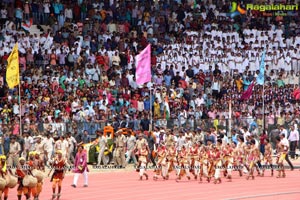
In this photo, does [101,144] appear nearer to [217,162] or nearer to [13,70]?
[13,70]

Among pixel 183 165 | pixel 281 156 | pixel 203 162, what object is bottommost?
pixel 183 165

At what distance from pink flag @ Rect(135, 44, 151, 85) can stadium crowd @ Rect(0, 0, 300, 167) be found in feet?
3.15

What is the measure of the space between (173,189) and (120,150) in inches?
242

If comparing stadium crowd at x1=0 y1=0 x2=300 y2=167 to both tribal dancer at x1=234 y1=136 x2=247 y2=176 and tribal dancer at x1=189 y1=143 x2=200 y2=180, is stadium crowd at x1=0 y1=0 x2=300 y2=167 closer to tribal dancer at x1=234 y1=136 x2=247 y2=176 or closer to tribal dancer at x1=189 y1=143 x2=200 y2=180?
tribal dancer at x1=234 y1=136 x2=247 y2=176

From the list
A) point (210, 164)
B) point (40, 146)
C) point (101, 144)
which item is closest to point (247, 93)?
point (101, 144)

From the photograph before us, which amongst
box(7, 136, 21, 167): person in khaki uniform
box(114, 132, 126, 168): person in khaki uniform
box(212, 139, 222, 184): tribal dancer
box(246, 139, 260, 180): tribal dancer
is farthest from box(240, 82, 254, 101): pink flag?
box(7, 136, 21, 167): person in khaki uniform

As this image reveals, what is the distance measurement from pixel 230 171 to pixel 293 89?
39.0 feet

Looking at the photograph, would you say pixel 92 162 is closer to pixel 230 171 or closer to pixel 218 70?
pixel 230 171

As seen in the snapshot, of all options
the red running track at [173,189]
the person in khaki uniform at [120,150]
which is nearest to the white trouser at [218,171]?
the red running track at [173,189]

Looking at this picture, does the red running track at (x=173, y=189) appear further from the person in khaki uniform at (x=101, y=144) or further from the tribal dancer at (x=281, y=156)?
the person in khaki uniform at (x=101, y=144)

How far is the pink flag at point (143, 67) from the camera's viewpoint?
43.2 metres

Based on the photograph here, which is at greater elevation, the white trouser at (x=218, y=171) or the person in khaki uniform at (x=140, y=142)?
the person in khaki uniform at (x=140, y=142)

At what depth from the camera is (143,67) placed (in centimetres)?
4350

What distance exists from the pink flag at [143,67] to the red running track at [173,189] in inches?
220
